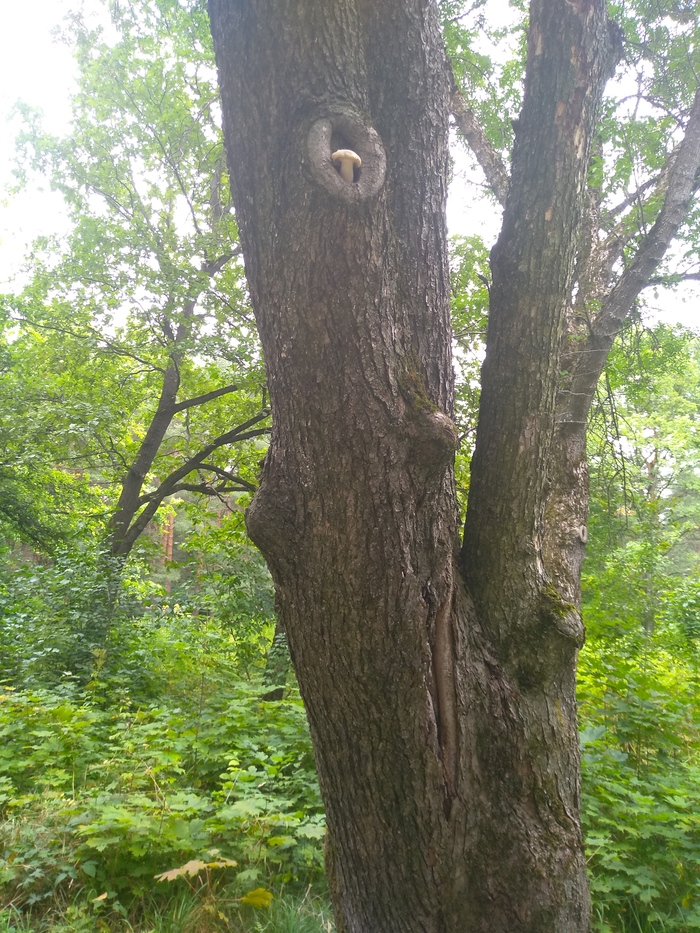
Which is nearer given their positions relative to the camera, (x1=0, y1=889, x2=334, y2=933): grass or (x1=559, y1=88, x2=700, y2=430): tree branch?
(x1=0, y1=889, x2=334, y2=933): grass

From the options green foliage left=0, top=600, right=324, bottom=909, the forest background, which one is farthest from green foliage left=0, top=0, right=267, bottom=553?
green foliage left=0, top=600, right=324, bottom=909

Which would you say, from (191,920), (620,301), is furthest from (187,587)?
(620,301)

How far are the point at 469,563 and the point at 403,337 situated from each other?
2.74ft

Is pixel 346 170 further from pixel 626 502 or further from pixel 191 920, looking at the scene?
pixel 626 502

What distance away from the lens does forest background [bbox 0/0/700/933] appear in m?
2.74

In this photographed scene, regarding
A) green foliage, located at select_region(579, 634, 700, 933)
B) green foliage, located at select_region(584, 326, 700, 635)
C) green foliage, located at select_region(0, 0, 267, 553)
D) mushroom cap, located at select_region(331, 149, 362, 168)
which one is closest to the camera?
mushroom cap, located at select_region(331, 149, 362, 168)

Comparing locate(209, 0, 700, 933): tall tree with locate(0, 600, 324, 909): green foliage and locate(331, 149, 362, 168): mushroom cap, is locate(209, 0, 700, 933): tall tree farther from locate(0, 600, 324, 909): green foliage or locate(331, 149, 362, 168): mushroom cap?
locate(0, 600, 324, 909): green foliage

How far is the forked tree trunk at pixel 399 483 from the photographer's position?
166 cm

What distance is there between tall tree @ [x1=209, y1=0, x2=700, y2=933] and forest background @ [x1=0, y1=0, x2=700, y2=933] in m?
1.12

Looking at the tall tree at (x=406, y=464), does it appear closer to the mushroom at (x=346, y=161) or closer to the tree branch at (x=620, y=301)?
the mushroom at (x=346, y=161)

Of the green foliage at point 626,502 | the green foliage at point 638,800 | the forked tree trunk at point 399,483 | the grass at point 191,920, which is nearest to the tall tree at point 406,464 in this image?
the forked tree trunk at point 399,483

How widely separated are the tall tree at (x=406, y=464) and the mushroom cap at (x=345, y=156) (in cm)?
2

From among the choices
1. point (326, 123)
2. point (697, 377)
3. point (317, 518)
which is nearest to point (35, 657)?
point (317, 518)

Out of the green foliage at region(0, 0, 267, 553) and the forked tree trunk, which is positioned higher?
the green foliage at region(0, 0, 267, 553)
